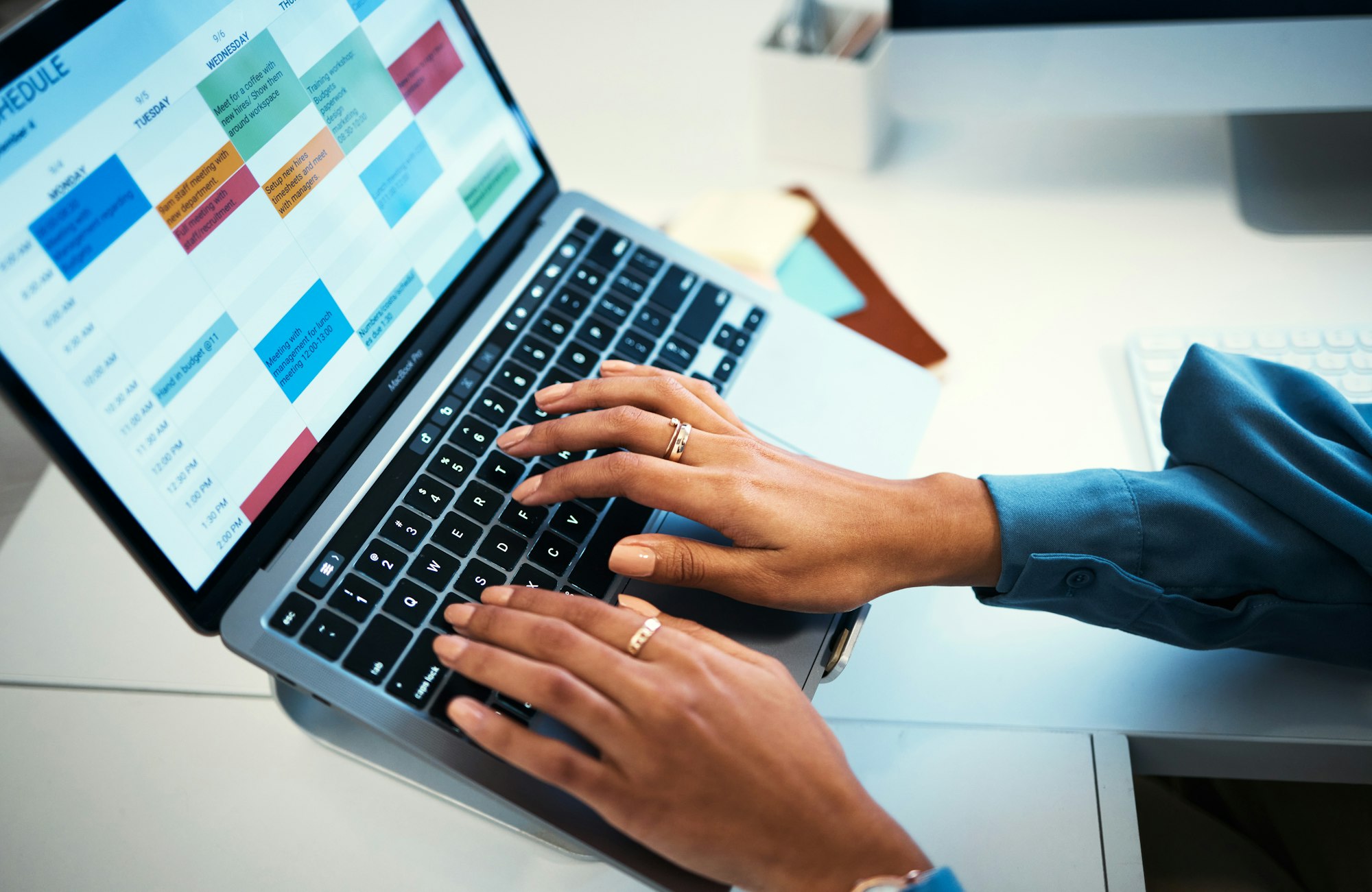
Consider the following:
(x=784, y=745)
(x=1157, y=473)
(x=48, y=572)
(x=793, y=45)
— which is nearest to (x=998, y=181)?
(x=793, y=45)

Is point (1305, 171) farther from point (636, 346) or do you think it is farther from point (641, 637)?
point (641, 637)

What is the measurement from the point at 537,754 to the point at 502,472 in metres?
0.20

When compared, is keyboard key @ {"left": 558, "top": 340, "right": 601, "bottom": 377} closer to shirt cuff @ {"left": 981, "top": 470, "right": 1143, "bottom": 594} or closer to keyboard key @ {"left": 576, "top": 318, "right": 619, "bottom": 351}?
keyboard key @ {"left": 576, "top": 318, "right": 619, "bottom": 351}

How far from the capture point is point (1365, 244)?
86 cm

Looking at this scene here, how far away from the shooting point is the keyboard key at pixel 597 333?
0.72 meters

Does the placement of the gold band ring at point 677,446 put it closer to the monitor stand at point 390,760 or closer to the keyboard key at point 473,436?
the keyboard key at point 473,436

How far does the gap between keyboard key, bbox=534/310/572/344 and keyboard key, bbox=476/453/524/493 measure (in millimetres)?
112

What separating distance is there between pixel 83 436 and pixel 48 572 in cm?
36

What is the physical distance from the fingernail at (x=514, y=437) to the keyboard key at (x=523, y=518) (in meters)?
0.04

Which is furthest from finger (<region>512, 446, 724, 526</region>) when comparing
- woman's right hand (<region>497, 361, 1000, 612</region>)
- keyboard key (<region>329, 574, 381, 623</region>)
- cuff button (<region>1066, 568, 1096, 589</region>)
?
cuff button (<region>1066, 568, 1096, 589</region>)

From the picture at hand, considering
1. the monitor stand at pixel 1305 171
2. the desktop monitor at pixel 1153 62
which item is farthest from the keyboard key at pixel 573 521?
the monitor stand at pixel 1305 171

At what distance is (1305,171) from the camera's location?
0.92 metres

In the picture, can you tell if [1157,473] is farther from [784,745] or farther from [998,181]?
[998,181]

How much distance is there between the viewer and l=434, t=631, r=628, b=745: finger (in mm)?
494
